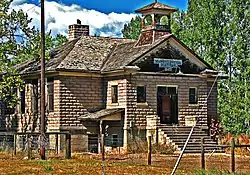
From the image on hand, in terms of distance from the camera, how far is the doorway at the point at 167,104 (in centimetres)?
4384

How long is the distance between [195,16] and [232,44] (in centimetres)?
541

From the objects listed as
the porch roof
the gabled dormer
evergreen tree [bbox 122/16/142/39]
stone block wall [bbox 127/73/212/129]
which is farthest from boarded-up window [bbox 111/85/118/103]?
evergreen tree [bbox 122/16/142/39]

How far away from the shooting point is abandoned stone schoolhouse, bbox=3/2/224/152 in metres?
42.4

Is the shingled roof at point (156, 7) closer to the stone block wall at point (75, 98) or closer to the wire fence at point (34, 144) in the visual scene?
the stone block wall at point (75, 98)

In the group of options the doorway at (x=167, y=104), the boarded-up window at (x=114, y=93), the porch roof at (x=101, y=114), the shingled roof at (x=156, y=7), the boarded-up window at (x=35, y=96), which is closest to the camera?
the porch roof at (x=101, y=114)

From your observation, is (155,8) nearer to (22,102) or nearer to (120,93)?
(120,93)

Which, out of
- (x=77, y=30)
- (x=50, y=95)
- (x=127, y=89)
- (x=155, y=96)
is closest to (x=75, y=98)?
(x=50, y=95)

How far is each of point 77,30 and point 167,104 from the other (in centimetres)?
A: 949

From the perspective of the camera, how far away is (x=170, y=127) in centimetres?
4312

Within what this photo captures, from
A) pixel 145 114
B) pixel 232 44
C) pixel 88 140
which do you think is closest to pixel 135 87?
pixel 145 114

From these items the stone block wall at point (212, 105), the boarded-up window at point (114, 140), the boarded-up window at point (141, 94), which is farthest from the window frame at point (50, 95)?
the stone block wall at point (212, 105)

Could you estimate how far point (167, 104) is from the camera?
44.2m

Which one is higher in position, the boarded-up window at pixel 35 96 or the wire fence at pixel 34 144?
the boarded-up window at pixel 35 96

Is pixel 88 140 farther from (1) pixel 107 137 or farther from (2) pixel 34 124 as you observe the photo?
(2) pixel 34 124
